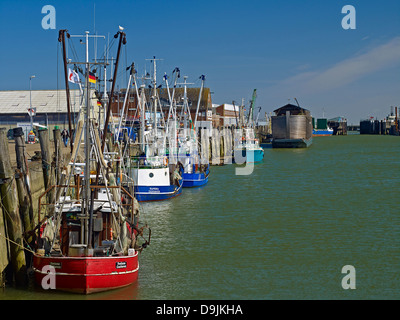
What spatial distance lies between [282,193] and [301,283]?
78.8 feet

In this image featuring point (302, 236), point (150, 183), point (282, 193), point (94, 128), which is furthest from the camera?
point (282, 193)

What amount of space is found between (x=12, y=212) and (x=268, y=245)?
12.7 m

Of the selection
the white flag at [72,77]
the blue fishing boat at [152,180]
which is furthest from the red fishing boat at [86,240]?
the blue fishing boat at [152,180]

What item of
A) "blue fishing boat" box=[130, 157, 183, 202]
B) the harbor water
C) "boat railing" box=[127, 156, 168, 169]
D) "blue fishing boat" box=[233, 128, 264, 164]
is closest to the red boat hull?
the harbor water

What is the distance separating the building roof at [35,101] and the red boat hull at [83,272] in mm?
73162

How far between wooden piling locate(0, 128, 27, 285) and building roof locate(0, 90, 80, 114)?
71682 millimetres

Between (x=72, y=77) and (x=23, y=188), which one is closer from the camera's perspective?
(x=23, y=188)

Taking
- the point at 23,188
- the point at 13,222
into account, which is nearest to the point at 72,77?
the point at 23,188

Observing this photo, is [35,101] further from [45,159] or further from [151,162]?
[45,159]

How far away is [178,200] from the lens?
4047 centimetres

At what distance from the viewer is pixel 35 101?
9512cm
